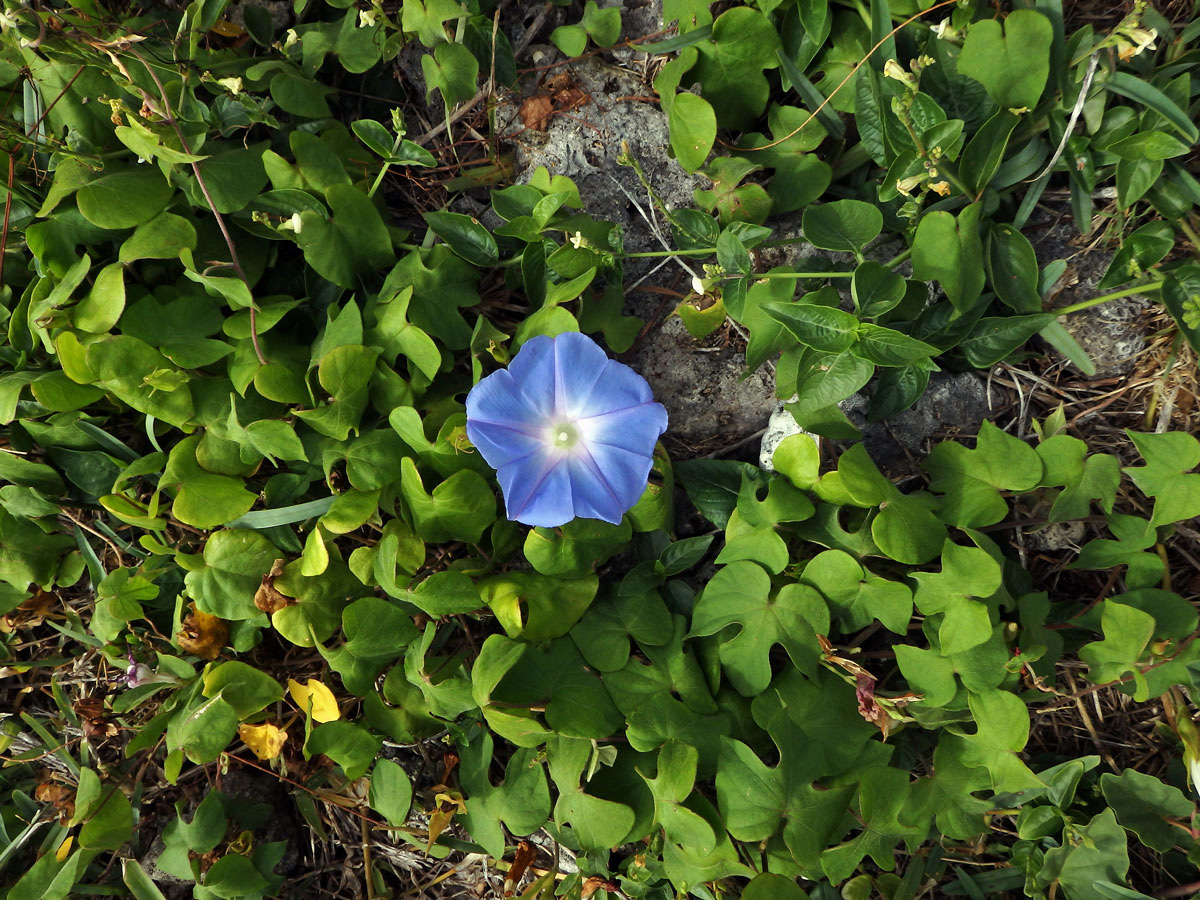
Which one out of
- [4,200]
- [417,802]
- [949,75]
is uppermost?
[949,75]

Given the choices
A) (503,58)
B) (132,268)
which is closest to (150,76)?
(132,268)

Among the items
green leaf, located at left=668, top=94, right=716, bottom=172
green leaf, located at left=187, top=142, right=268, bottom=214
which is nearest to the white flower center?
green leaf, located at left=668, top=94, right=716, bottom=172

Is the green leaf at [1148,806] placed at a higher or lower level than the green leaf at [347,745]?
higher

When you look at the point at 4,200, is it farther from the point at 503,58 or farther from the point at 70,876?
the point at 70,876

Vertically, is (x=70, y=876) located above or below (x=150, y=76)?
below

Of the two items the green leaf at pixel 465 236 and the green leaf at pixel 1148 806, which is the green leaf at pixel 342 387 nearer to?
the green leaf at pixel 465 236

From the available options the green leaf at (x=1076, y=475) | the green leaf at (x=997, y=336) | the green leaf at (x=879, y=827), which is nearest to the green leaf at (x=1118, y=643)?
the green leaf at (x=1076, y=475)

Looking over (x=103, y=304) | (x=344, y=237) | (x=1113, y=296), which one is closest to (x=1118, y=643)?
(x=1113, y=296)

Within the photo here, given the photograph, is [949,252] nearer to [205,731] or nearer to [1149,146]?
[1149,146]
